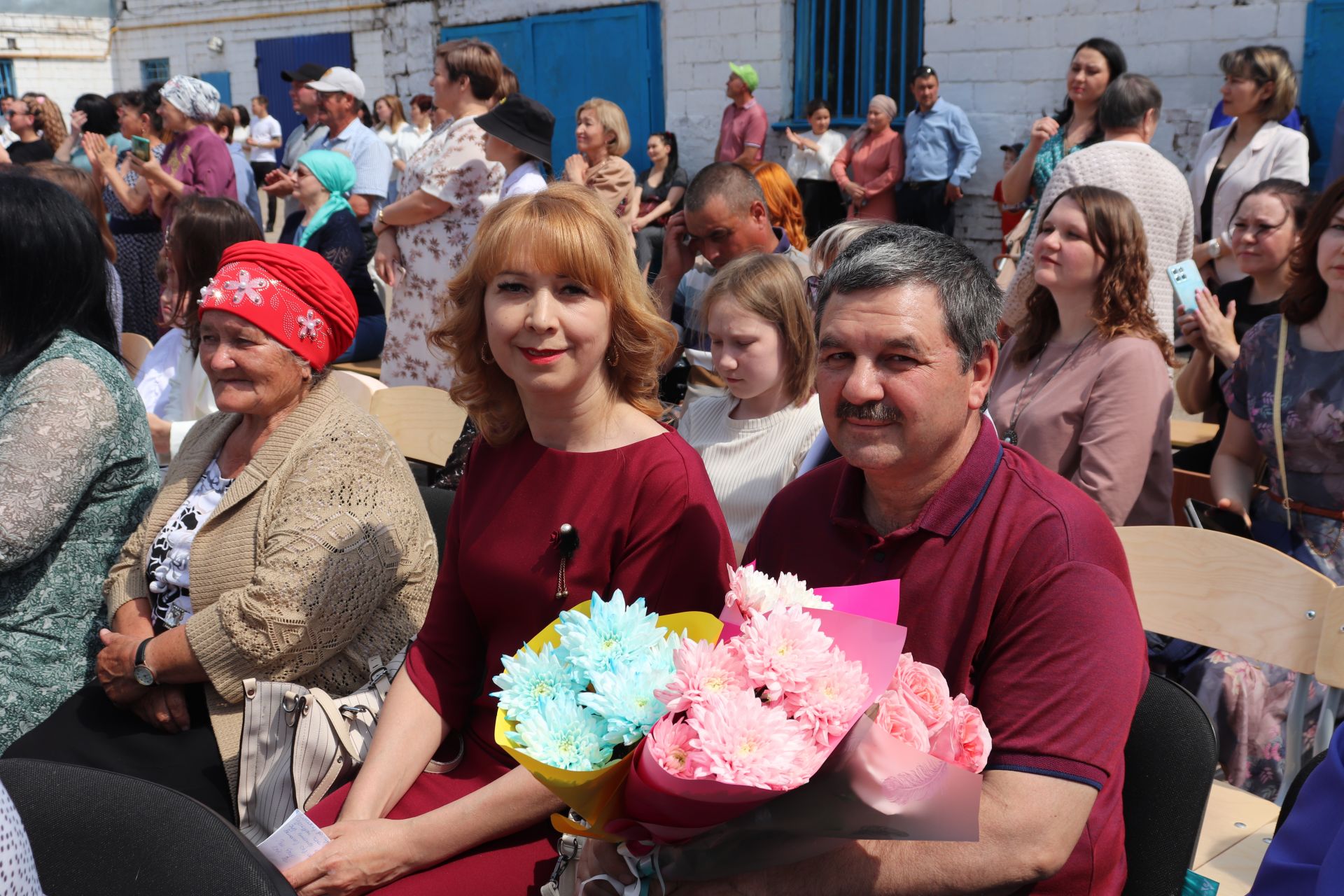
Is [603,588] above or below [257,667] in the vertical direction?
above

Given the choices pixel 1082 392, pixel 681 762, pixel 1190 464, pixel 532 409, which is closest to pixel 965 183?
pixel 1190 464

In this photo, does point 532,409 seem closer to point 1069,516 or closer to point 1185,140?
point 1069,516

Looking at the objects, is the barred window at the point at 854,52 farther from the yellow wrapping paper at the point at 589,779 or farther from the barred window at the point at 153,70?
the barred window at the point at 153,70

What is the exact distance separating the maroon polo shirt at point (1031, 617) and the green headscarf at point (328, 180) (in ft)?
16.6

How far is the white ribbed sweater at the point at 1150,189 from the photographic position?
4688 mm

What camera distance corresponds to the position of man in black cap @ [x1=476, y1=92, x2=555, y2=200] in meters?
5.01

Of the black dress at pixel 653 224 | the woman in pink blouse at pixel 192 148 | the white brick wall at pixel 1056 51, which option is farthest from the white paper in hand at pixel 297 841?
the white brick wall at pixel 1056 51

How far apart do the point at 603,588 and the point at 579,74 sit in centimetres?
1219

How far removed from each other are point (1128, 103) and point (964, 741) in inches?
177

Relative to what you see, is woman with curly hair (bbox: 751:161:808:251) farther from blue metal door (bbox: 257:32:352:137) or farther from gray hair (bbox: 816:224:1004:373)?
blue metal door (bbox: 257:32:352:137)

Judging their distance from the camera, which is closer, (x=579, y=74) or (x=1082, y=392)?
(x=1082, y=392)

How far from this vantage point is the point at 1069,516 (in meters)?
1.62

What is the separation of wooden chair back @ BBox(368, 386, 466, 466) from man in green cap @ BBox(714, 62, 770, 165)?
24.0 feet

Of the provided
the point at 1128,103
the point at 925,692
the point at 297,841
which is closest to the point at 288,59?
the point at 1128,103
